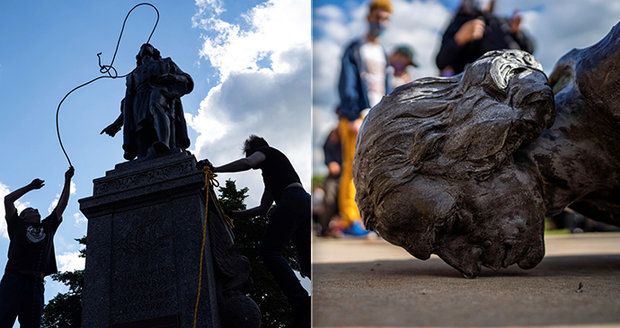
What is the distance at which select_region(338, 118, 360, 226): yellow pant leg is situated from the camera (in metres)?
5.15

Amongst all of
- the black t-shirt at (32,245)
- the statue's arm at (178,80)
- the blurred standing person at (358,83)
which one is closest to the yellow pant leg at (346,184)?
the blurred standing person at (358,83)

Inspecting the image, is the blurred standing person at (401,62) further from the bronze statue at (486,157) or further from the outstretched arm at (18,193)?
the bronze statue at (486,157)

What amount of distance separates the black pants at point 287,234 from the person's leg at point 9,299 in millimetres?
940

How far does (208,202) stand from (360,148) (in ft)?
3.34

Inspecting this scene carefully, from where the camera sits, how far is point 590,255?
8.26 ft

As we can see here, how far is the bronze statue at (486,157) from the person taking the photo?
1620 millimetres

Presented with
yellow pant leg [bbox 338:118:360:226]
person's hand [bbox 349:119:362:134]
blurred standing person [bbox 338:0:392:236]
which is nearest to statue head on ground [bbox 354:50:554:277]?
blurred standing person [bbox 338:0:392:236]

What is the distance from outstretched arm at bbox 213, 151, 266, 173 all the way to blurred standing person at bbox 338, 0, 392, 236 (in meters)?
2.16

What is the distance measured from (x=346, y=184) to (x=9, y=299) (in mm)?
2997

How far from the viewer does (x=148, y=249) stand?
255cm

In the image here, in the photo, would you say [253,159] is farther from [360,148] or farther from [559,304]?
[559,304]

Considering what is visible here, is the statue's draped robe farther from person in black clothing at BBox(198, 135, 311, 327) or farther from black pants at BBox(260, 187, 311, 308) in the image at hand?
black pants at BBox(260, 187, 311, 308)

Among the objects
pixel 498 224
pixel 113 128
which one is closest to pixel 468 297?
pixel 498 224

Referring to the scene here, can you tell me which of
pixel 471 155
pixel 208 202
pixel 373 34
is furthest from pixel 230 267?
pixel 373 34
